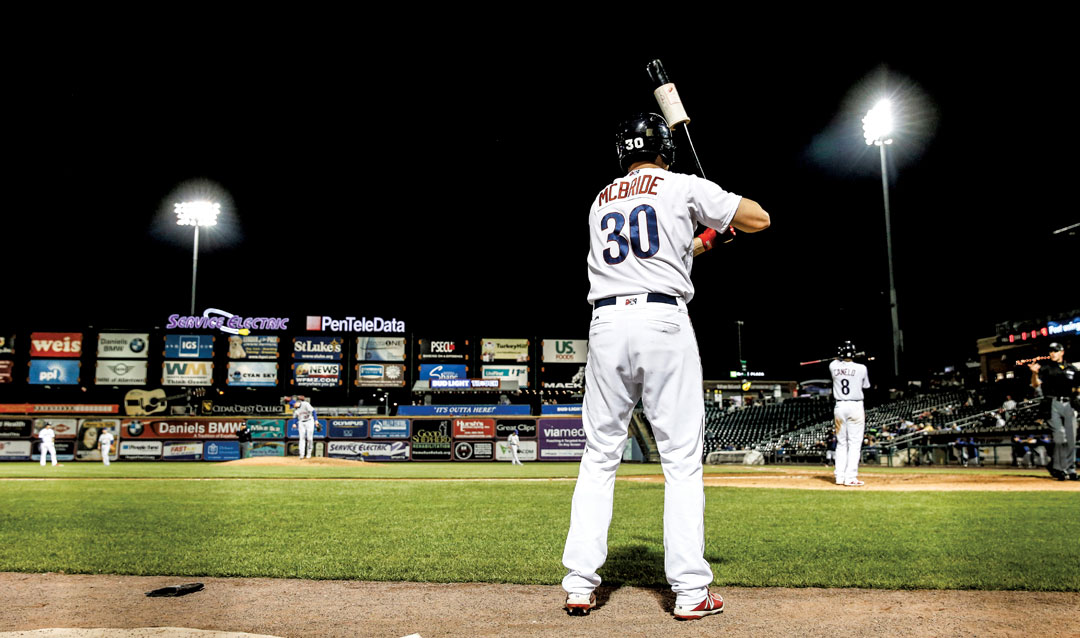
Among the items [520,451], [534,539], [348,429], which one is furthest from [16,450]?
[534,539]

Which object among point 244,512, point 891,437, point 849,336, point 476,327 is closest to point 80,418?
point 476,327

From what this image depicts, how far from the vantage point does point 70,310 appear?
41.4m

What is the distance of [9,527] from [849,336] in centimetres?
5656

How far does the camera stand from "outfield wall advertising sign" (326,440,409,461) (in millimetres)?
31766

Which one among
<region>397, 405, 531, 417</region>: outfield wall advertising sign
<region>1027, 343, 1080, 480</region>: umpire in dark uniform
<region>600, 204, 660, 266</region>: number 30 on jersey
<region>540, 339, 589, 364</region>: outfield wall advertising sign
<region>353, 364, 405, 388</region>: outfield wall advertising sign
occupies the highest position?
<region>540, 339, 589, 364</region>: outfield wall advertising sign

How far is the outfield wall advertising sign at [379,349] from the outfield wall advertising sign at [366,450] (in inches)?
205

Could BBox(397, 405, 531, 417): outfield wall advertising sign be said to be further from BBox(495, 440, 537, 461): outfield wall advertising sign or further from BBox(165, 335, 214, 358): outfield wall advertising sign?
BBox(165, 335, 214, 358): outfield wall advertising sign

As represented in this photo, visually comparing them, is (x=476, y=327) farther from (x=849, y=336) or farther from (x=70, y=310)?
(x=849, y=336)

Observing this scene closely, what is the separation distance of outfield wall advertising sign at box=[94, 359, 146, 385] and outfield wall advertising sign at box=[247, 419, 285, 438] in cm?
632

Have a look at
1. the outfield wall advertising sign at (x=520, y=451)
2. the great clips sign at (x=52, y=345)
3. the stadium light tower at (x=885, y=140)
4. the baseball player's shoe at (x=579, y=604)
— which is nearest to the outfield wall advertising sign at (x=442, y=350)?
the outfield wall advertising sign at (x=520, y=451)

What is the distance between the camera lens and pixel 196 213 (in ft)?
125

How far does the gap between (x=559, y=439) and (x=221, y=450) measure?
15.0 metres

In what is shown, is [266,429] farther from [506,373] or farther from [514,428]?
[506,373]

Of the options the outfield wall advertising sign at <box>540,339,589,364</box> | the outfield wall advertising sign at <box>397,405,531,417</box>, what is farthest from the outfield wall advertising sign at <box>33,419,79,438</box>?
the outfield wall advertising sign at <box>540,339,589,364</box>
